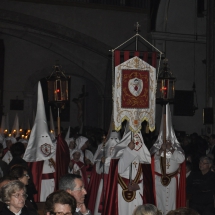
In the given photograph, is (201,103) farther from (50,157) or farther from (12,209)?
(12,209)

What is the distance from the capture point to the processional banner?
8539mm

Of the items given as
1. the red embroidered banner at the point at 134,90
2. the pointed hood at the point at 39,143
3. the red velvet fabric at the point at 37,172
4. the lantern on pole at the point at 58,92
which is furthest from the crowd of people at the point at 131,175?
the lantern on pole at the point at 58,92

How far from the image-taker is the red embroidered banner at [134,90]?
28.1 feet

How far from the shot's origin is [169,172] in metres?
10.1

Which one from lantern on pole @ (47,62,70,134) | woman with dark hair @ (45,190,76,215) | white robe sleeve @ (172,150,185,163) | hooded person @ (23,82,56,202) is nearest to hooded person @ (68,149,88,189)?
hooded person @ (23,82,56,202)

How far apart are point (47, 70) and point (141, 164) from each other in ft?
58.3

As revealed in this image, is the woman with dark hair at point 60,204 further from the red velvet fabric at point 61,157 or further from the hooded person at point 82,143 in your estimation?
the hooded person at point 82,143

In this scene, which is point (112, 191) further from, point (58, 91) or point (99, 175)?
point (58, 91)

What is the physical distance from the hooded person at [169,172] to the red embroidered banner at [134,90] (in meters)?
1.36

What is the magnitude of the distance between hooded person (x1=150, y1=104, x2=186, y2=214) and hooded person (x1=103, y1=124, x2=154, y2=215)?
940mm

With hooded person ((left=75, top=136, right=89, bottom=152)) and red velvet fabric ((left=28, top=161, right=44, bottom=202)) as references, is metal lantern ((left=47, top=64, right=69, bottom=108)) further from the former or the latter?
hooded person ((left=75, top=136, right=89, bottom=152))

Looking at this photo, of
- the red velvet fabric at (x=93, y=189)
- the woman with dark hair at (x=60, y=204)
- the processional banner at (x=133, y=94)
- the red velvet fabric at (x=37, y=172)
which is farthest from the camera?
the red velvet fabric at (x=37, y=172)

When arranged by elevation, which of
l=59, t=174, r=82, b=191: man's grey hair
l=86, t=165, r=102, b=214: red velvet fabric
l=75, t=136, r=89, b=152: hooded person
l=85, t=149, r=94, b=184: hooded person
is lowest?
l=86, t=165, r=102, b=214: red velvet fabric

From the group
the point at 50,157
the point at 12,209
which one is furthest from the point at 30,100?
the point at 12,209
